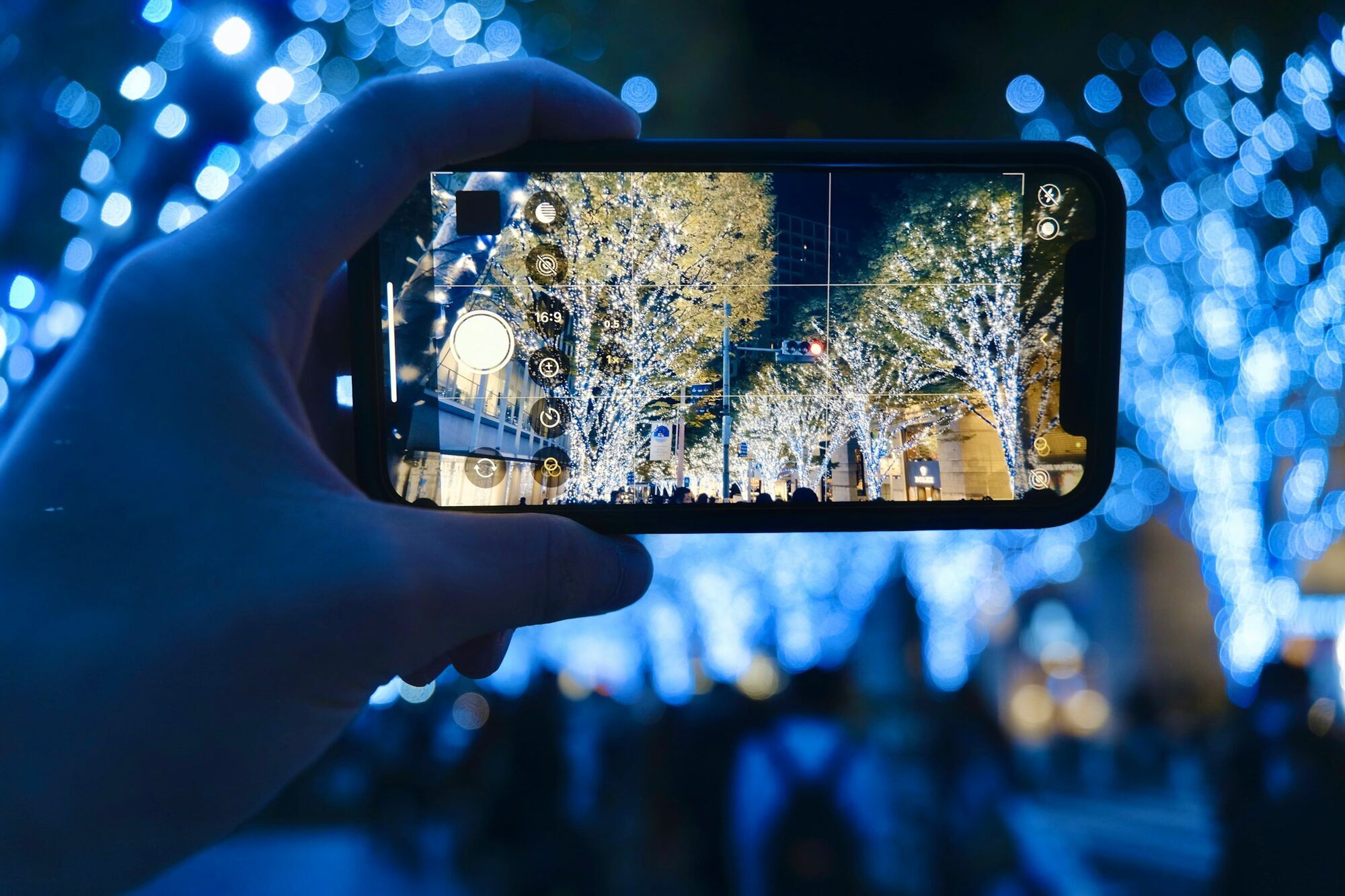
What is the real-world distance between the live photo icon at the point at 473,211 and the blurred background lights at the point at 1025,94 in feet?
9.06

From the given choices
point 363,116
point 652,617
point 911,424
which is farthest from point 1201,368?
point 363,116

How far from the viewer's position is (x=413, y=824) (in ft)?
A: 7.97

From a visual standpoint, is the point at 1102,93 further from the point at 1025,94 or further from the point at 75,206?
the point at 75,206

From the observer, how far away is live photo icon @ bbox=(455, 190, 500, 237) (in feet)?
2.05

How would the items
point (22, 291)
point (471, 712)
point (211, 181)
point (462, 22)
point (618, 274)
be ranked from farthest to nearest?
point (471, 712), point (462, 22), point (211, 181), point (22, 291), point (618, 274)

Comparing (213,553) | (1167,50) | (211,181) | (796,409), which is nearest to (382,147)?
(213,553)

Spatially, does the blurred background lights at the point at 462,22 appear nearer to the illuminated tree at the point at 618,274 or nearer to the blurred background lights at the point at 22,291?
the blurred background lights at the point at 22,291

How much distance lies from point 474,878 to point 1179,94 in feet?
14.5

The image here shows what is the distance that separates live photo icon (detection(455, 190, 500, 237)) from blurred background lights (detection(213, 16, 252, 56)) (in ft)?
7.80

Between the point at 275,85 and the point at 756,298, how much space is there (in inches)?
96.7

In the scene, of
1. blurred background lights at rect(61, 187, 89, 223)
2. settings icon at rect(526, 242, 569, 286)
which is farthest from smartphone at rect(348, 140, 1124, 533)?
blurred background lights at rect(61, 187, 89, 223)

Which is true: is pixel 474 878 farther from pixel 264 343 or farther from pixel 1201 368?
pixel 1201 368

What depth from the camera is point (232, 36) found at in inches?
87.6

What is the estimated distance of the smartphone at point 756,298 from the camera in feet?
2.01
